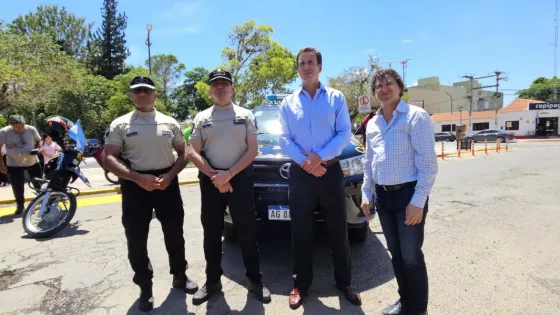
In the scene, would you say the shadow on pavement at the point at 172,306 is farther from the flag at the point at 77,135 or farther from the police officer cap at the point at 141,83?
the flag at the point at 77,135

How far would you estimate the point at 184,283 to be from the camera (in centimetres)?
323

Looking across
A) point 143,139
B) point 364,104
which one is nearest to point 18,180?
point 143,139

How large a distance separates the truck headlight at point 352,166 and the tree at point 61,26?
51835mm

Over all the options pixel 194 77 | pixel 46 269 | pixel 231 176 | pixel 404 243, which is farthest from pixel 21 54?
pixel 194 77

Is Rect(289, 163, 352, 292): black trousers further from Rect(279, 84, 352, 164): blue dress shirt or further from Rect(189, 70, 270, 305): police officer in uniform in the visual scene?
Rect(189, 70, 270, 305): police officer in uniform

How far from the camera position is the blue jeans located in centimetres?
238

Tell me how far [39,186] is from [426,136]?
6031 mm

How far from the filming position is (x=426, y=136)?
2.30 meters

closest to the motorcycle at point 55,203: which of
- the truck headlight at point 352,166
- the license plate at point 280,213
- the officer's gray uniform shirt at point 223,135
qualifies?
the officer's gray uniform shirt at point 223,135

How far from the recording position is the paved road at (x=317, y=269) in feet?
9.45

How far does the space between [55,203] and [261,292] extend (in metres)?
3.89

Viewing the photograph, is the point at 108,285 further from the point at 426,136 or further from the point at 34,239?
the point at 426,136

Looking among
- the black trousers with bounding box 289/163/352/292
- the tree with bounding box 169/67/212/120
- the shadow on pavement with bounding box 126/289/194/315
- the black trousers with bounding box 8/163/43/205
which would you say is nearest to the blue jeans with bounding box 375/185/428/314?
the black trousers with bounding box 289/163/352/292

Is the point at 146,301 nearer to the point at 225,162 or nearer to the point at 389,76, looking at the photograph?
the point at 225,162
